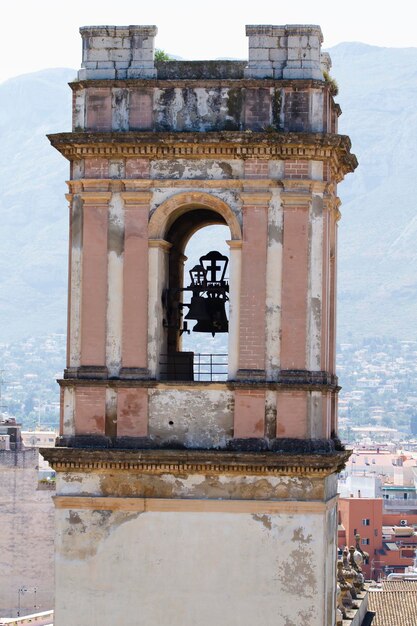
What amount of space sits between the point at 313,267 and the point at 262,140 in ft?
5.71

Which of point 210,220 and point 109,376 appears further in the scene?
point 210,220

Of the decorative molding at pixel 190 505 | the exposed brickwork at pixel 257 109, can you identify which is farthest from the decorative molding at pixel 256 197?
the decorative molding at pixel 190 505

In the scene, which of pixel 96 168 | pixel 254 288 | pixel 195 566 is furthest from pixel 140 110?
pixel 195 566

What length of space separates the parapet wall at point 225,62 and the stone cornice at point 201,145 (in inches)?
35.6

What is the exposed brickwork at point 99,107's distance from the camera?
27.6 m

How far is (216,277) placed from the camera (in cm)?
2958

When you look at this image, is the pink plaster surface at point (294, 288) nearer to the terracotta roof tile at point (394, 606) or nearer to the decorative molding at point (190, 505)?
the decorative molding at point (190, 505)

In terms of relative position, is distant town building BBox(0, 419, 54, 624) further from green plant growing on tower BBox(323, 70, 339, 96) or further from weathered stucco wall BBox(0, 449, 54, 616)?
green plant growing on tower BBox(323, 70, 339, 96)

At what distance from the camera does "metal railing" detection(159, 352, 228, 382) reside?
28.3 metres

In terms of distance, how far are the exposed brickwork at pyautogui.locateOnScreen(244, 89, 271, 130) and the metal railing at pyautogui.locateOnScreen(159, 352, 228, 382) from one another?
3182 millimetres

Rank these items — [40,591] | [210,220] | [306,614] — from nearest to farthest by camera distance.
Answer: [306,614]
[210,220]
[40,591]

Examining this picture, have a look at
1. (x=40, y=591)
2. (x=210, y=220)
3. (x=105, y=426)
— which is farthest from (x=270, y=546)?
(x=40, y=591)

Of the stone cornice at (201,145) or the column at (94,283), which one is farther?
the column at (94,283)

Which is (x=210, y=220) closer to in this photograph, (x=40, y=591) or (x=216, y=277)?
(x=216, y=277)
